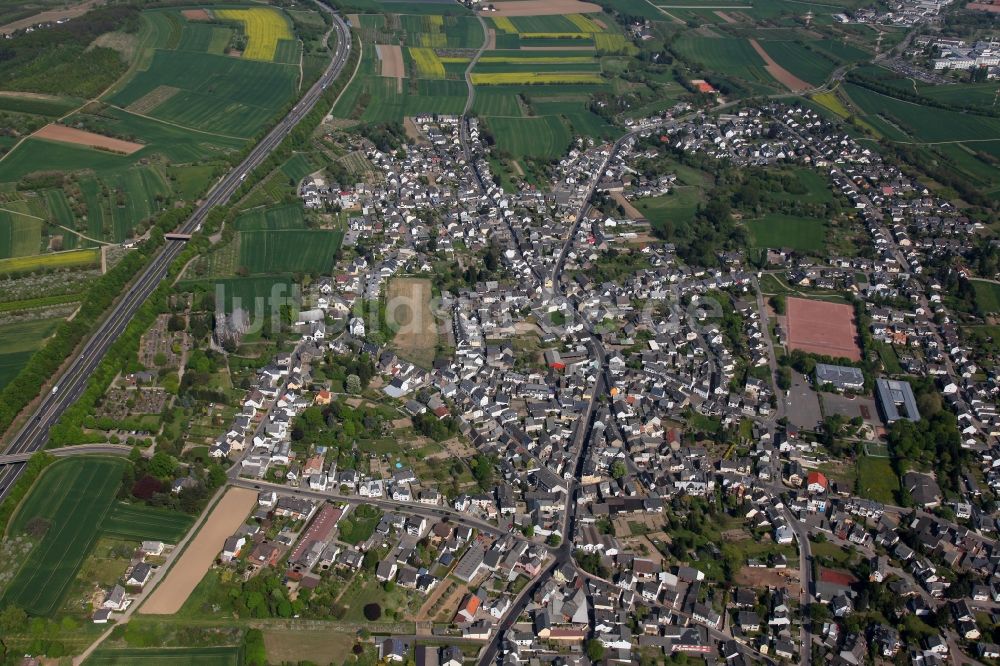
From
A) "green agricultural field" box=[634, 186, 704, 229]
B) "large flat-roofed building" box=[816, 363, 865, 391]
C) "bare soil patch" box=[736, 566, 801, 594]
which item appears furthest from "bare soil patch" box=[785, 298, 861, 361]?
"bare soil patch" box=[736, 566, 801, 594]

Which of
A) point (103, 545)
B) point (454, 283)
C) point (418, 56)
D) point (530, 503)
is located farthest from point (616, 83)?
point (103, 545)

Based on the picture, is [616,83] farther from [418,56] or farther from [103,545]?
[103,545]

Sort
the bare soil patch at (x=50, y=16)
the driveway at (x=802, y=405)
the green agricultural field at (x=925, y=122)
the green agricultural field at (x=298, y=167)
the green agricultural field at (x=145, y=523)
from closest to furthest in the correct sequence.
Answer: the green agricultural field at (x=145, y=523) → the driveway at (x=802, y=405) → the green agricultural field at (x=298, y=167) → the green agricultural field at (x=925, y=122) → the bare soil patch at (x=50, y=16)

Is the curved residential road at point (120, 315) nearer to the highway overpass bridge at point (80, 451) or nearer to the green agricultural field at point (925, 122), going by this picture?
the highway overpass bridge at point (80, 451)

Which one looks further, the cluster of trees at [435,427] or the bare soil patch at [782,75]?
the bare soil patch at [782,75]

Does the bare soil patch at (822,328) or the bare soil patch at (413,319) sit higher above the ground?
the bare soil patch at (822,328)

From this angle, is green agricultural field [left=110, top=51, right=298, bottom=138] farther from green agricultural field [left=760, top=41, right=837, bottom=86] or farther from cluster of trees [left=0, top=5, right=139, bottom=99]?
green agricultural field [left=760, top=41, right=837, bottom=86]

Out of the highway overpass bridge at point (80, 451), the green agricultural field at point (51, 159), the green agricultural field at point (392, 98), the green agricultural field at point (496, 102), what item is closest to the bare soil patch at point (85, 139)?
the green agricultural field at point (51, 159)
